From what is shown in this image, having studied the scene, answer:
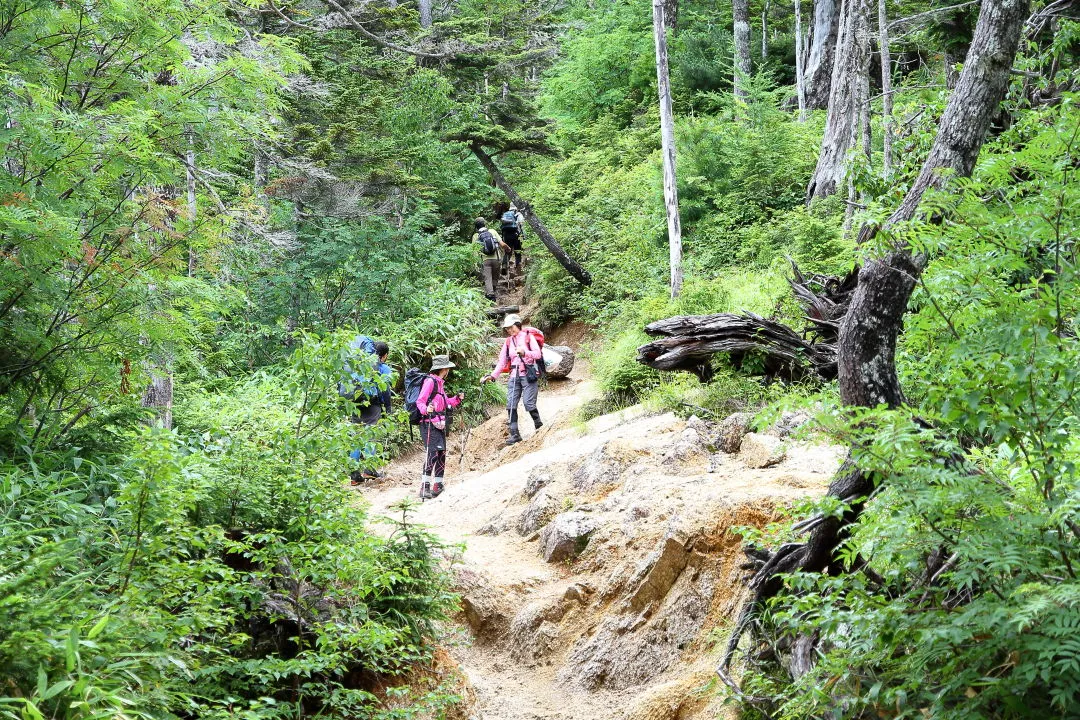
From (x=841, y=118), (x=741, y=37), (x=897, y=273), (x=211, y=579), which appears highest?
(x=741, y=37)

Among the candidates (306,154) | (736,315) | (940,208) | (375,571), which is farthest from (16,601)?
(306,154)

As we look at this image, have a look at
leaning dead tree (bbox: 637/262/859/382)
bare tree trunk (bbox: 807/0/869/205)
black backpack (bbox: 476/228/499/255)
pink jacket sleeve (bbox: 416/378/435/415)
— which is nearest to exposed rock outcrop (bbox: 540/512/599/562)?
leaning dead tree (bbox: 637/262/859/382)

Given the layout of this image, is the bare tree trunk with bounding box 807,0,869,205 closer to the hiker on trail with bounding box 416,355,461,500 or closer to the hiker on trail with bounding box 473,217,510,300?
the hiker on trail with bounding box 473,217,510,300

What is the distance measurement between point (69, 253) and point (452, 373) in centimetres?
1145

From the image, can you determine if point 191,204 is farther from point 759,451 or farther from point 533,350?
point 759,451

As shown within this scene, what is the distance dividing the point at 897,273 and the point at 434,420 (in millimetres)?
7789

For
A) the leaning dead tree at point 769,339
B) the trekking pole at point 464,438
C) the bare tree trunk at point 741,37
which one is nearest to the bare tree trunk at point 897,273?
the leaning dead tree at point 769,339

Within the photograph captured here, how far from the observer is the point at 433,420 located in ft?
39.3

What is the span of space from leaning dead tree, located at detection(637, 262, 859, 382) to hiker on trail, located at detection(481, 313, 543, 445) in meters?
2.90

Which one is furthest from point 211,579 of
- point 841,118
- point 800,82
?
point 800,82

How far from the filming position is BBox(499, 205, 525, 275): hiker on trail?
24062mm

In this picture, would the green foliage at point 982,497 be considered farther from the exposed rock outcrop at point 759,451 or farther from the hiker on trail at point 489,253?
the hiker on trail at point 489,253

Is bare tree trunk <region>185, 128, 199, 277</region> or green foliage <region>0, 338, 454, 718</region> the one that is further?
bare tree trunk <region>185, 128, 199, 277</region>

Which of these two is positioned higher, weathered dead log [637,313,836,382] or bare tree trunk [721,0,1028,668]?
bare tree trunk [721,0,1028,668]
